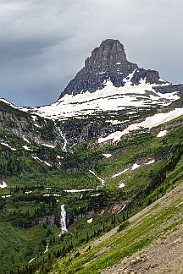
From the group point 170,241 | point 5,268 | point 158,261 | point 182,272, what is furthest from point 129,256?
point 5,268

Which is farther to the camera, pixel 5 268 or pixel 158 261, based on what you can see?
pixel 5 268

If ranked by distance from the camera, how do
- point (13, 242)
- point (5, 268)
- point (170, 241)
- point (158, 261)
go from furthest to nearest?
1. point (13, 242)
2. point (5, 268)
3. point (170, 241)
4. point (158, 261)

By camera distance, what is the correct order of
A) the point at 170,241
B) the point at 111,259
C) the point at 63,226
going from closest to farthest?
1. the point at 170,241
2. the point at 111,259
3. the point at 63,226

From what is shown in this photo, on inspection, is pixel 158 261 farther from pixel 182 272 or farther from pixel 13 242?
pixel 13 242

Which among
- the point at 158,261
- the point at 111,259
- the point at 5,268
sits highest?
the point at 158,261

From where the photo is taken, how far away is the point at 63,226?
635 feet

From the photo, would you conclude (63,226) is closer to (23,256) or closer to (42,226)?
(42,226)

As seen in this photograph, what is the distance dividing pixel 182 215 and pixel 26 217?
154m

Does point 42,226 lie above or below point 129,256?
below

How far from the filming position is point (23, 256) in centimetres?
15700

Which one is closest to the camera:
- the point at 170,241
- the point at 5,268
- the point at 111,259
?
the point at 170,241

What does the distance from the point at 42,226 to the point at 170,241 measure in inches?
6232

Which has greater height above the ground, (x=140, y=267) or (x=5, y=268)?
(x=140, y=267)

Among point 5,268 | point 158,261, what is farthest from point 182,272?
point 5,268
